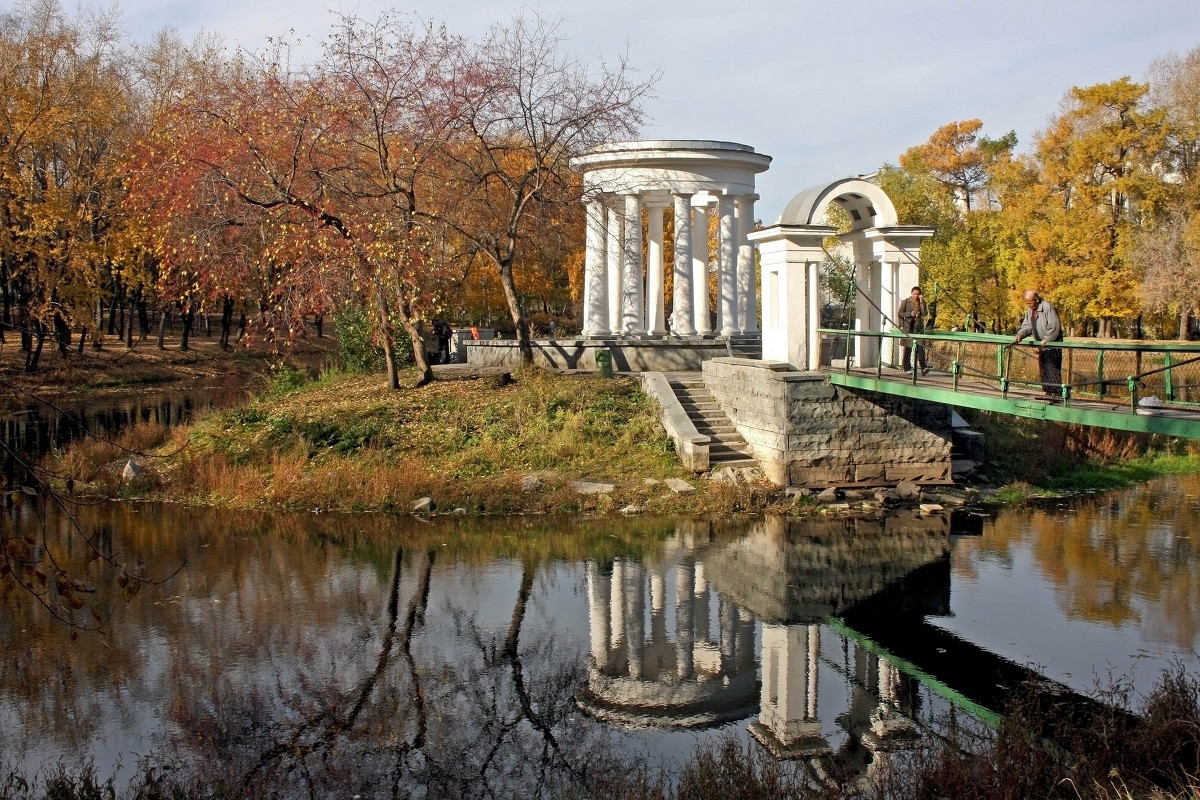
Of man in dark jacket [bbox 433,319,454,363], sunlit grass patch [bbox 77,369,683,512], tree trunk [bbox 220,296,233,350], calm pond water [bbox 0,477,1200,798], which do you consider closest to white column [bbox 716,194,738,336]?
sunlit grass patch [bbox 77,369,683,512]

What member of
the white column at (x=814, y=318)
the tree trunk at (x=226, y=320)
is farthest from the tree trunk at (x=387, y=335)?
the tree trunk at (x=226, y=320)

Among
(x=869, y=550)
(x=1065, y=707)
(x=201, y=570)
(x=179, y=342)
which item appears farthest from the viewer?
(x=179, y=342)

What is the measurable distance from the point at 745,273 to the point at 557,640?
1844cm

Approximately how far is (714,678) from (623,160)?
57.4 feet

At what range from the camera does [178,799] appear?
24.9ft

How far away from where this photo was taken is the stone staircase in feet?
63.2

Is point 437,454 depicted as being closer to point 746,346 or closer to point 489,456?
point 489,456

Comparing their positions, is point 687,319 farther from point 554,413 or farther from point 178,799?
point 178,799

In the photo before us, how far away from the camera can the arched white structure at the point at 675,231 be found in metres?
25.9

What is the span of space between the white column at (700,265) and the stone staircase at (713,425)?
465 cm

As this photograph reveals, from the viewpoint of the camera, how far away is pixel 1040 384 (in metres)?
12.0

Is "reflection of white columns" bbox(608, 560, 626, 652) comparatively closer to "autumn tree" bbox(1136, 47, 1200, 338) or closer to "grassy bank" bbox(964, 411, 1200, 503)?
"grassy bank" bbox(964, 411, 1200, 503)

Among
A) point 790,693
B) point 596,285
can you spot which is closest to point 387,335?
point 596,285

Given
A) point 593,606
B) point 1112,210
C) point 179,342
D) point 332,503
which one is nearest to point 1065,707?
point 593,606
